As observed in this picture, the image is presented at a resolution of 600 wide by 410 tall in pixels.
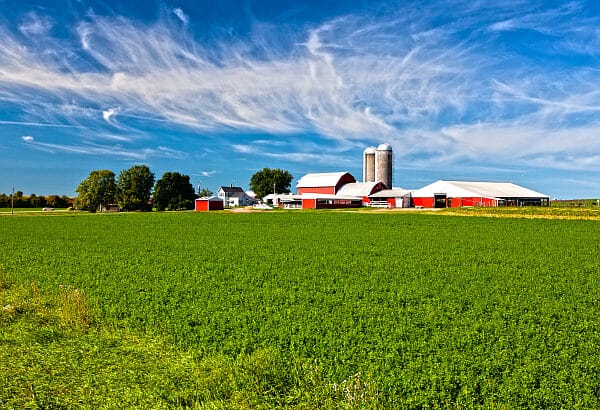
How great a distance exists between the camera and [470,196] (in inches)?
3073

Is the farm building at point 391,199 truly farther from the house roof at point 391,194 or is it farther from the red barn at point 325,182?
the red barn at point 325,182

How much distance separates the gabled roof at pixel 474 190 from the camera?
260 ft

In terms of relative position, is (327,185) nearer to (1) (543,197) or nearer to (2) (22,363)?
(1) (543,197)

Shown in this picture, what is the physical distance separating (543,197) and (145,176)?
8655 centimetres

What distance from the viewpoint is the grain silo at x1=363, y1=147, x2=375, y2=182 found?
344 ft

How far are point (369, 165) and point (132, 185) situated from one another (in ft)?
184

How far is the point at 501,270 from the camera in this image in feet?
48.0

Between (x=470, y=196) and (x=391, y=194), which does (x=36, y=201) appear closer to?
(x=391, y=194)

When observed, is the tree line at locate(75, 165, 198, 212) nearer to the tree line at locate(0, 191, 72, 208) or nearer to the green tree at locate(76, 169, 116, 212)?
the green tree at locate(76, 169, 116, 212)

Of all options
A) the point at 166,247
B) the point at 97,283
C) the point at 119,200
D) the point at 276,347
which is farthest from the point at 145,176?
the point at 276,347

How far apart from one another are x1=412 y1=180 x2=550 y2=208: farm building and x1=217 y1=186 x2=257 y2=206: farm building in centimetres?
5147

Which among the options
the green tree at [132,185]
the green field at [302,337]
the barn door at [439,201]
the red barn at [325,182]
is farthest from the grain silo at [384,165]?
the green field at [302,337]

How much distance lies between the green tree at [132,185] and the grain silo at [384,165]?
174ft

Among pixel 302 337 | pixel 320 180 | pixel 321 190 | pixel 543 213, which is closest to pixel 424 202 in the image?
pixel 321 190
